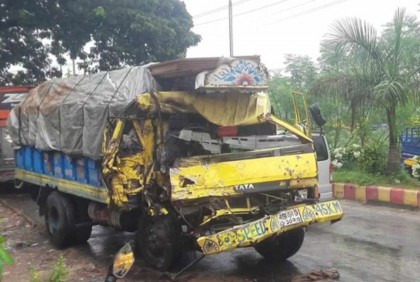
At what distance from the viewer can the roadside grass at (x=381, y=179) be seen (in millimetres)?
10398

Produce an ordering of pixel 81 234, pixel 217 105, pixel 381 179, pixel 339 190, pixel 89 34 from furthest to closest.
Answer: pixel 89 34, pixel 339 190, pixel 381 179, pixel 81 234, pixel 217 105

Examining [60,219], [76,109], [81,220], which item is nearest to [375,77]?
[76,109]

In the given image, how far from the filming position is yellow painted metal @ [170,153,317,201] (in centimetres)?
525

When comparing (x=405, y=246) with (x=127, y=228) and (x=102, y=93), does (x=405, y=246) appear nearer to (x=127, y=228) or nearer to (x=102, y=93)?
(x=127, y=228)

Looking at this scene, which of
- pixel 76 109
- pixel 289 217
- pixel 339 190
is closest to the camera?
pixel 289 217

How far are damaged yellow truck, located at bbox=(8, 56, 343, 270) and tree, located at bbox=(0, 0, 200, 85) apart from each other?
34.3 ft

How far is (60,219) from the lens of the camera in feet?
23.8

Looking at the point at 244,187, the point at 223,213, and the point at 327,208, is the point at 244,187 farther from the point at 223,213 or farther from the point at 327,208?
the point at 327,208

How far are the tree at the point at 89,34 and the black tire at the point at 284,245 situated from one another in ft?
39.0

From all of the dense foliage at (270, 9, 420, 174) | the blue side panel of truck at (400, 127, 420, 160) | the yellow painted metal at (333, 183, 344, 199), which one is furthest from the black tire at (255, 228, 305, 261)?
the blue side panel of truck at (400, 127, 420, 160)

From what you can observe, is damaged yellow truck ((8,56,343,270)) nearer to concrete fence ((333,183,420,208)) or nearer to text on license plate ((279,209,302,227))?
text on license plate ((279,209,302,227))

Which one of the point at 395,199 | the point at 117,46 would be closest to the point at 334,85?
the point at 395,199

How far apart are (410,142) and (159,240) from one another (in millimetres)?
10087

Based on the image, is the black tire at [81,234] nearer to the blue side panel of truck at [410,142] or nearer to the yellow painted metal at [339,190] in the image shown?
the yellow painted metal at [339,190]
